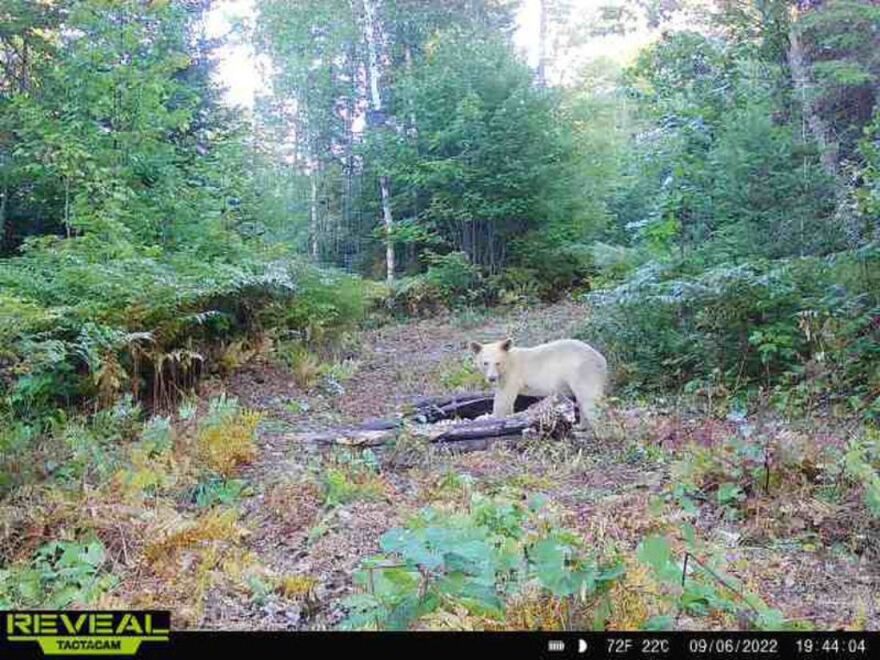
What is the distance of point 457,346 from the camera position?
14133 mm

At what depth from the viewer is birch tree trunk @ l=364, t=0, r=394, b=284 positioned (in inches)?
836

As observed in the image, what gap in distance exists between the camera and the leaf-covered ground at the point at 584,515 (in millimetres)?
3658

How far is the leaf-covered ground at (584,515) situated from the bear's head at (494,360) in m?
1.28

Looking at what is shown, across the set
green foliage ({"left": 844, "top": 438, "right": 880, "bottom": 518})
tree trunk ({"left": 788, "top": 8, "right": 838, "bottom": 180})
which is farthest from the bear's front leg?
tree trunk ({"left": 788, "top": 8, "right": 838, "bottom": 180})

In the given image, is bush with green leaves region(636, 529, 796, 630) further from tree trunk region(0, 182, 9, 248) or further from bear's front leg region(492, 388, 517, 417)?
tree trunk region(0, 182, 9, 248)

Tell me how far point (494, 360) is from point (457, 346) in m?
6.21

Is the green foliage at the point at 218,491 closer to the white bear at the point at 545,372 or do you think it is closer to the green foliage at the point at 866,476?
the white bear at the point at 545,372

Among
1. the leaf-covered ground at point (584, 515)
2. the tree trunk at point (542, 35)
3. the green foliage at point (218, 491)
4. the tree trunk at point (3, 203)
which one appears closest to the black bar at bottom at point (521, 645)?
the leaf-covered ground at point (584, 515)

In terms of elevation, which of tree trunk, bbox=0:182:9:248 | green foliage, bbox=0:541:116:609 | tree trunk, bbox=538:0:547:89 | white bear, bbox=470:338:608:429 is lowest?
green foliage, bbox=0:541:116:609

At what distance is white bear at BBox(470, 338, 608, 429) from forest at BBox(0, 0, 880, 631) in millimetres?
506

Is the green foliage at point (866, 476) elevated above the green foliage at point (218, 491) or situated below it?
above

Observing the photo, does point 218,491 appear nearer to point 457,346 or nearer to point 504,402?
point 504,402

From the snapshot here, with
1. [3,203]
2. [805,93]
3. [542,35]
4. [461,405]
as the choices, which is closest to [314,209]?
[542,35]

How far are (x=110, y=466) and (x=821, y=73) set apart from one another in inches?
473
